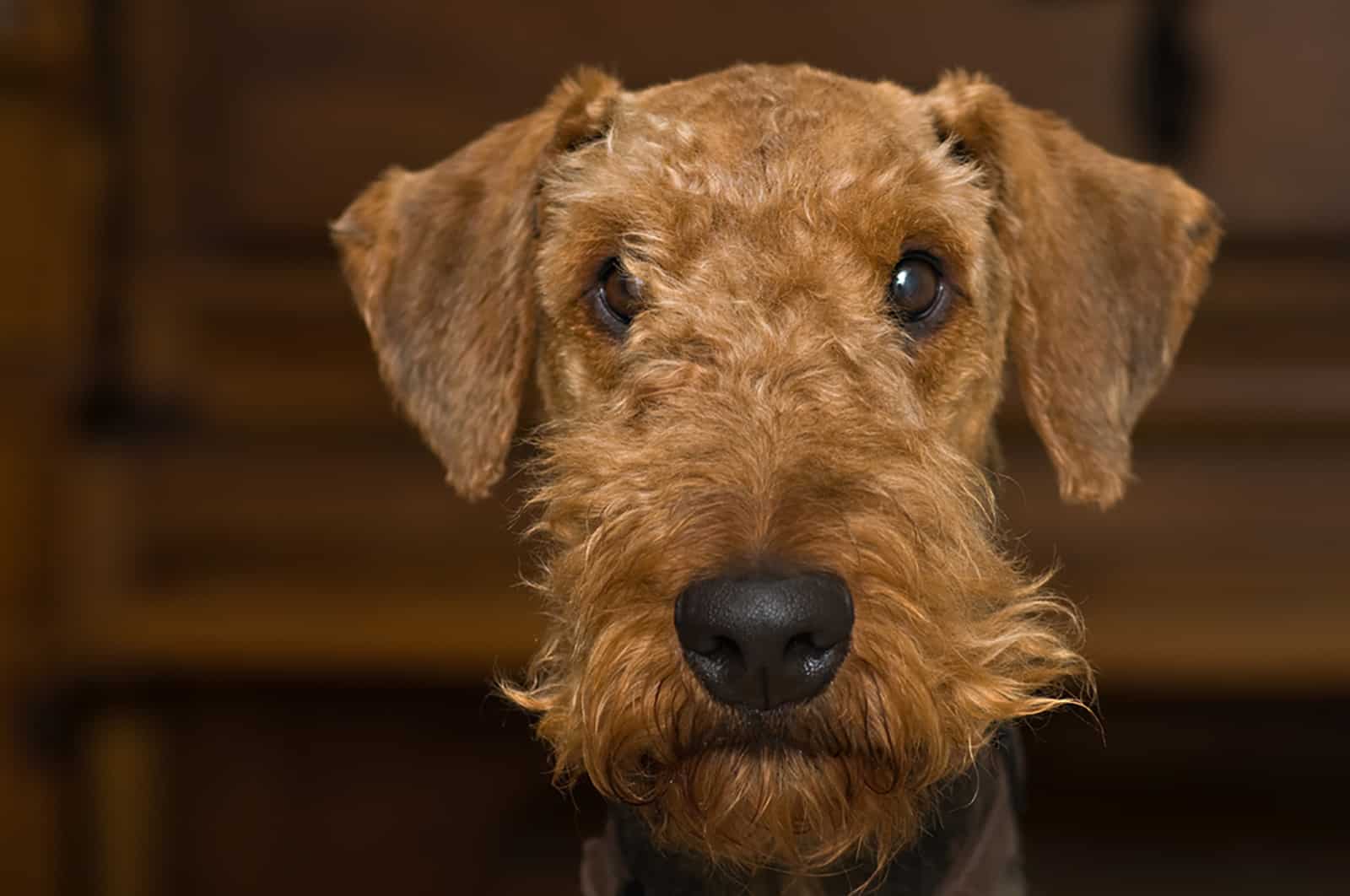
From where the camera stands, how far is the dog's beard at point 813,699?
1074mm

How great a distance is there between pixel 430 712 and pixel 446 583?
32cm

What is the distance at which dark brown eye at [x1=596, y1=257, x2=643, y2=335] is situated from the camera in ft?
4.67

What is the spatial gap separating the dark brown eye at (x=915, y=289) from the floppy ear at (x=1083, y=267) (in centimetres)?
11

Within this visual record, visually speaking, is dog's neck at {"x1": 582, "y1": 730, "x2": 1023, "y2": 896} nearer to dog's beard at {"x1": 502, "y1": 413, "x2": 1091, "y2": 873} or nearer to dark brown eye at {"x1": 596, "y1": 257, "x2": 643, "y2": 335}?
dog's beard at {"x1": 502, "y1": 413, "x2": 1091, "y2": 873}

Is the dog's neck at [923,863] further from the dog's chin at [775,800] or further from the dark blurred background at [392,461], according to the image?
the dark blurred background at [392,461]

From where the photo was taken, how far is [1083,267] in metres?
1.50

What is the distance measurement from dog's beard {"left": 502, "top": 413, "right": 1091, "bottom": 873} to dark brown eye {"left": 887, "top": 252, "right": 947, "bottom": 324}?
0.61ft

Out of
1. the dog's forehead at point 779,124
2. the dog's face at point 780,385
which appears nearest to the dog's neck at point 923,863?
the dog's face at point 780,385

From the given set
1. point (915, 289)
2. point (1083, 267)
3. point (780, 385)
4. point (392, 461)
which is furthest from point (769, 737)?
point (392, 461)

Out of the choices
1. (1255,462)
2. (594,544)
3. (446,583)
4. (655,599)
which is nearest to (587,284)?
(594,544)

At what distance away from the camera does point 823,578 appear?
3.44 feet

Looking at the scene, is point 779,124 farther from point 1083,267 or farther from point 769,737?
point 769,737

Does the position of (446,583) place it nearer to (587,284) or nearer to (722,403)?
(587,284)

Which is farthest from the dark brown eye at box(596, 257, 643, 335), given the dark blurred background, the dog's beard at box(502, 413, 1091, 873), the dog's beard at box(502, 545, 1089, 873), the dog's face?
the dark blurred background
